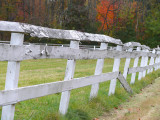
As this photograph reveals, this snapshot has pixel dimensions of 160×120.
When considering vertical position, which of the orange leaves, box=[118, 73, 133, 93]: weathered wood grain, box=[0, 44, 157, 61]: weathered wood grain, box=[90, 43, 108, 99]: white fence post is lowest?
box=[118, 73, 133, 93]: weathered wood grain

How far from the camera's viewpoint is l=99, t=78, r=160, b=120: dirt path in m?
5.80

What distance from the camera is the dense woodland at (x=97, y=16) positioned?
4712cm

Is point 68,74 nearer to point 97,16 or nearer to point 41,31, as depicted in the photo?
point 41,31

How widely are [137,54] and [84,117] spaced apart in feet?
16.6

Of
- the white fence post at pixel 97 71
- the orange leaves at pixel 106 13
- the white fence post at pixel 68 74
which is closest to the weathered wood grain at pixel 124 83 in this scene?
the white fence post at pixel 97 71

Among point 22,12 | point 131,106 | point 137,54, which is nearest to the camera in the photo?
point 131,106

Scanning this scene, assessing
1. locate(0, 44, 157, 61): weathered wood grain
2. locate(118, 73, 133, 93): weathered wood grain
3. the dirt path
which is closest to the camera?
locate(0, 44, 157, 61): weathered wood grain

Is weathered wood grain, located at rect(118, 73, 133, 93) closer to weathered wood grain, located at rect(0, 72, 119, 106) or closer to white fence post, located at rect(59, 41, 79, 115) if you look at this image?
weathered wood grain, located at rect(0, 72, 119, 106)

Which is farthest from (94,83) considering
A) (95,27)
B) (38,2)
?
(38,2)

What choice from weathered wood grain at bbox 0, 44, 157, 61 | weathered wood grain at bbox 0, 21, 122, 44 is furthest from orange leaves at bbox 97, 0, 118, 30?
weathered wood grain at bbox 0, 21, 122, 44

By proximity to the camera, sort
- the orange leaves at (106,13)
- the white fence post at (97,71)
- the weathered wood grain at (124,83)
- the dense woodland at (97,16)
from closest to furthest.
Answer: the white fence post at (97,71) < the weathered wood grain at (124,83) < the dense woodland at (97,16) < the orange leaves at (106,13)

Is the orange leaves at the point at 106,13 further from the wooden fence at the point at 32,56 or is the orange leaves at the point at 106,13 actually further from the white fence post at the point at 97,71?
the wooden fence at the point at 32,56

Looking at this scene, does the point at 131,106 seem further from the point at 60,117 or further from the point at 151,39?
the point at 151,39

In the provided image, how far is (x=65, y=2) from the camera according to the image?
55562mm
